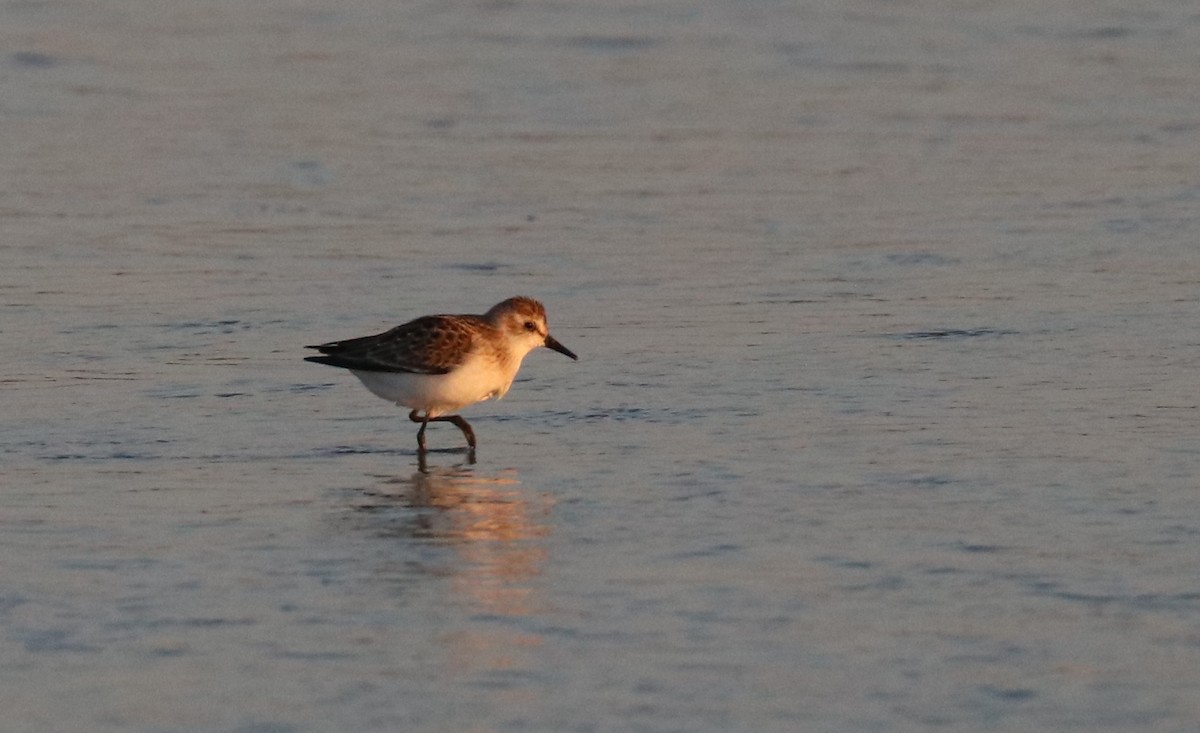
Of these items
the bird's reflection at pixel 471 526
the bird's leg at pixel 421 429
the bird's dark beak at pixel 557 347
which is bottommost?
the bird's reflection at pixel 471 526

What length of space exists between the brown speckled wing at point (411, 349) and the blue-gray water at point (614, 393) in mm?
388

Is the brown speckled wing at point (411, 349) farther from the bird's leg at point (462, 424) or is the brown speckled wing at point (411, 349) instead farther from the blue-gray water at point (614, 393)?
the blue-gray water at point (614, 393)

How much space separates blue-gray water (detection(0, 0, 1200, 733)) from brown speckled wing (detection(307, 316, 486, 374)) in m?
0.39

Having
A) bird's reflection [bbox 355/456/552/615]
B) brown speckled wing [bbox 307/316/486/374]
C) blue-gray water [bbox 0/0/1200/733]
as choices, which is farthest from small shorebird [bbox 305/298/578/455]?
bird's reflection [bbox 355/456/552/615]

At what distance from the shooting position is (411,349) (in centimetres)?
1167

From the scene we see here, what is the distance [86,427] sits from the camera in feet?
37.4

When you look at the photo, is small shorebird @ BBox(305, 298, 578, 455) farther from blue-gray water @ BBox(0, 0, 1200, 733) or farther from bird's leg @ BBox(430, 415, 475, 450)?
blue-gray water @ BBox(0, 0, 1200, 733)

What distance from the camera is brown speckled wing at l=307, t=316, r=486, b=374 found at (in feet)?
38.0

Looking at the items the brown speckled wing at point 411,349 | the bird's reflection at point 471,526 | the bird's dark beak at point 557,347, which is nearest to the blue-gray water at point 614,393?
the bird's reflection at point 471,526

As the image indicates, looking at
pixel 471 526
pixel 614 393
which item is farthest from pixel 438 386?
pixel 471 526

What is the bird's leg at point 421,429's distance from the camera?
11492 mm

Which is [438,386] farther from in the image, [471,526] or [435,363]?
[471,526]

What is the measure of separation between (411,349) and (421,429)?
0.41 metres

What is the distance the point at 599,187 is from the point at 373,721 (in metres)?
11.7
